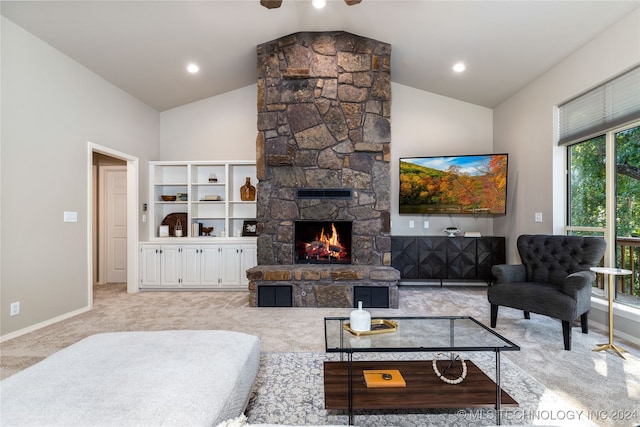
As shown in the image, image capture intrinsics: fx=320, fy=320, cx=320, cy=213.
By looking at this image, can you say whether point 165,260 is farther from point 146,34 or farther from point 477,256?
point 477,256

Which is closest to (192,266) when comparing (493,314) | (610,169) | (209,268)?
(209,268)

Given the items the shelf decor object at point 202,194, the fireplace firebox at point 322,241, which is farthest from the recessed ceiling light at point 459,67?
the shelf decor object at point 202,194

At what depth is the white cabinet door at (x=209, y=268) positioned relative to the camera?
505cm

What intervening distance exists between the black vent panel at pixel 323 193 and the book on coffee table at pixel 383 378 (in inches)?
107

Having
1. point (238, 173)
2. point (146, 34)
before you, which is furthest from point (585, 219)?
point (146, 34)

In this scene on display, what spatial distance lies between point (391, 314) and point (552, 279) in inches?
66.2

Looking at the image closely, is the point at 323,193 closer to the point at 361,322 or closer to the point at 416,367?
the point at 361,322

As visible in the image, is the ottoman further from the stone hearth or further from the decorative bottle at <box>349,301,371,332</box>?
the stone hearth

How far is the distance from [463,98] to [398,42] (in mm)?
1808

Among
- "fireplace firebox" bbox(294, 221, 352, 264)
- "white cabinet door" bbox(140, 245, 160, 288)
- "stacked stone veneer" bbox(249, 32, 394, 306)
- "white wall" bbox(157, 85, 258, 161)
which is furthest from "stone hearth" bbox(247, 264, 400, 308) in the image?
"white wall" bbox(157, 85, 258, 161)

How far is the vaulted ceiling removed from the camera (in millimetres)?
3141

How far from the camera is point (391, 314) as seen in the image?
12.2 ft

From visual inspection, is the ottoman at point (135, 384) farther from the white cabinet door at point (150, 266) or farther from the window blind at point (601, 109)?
the window blind at point (601, 109)

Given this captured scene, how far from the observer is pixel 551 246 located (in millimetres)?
3340
